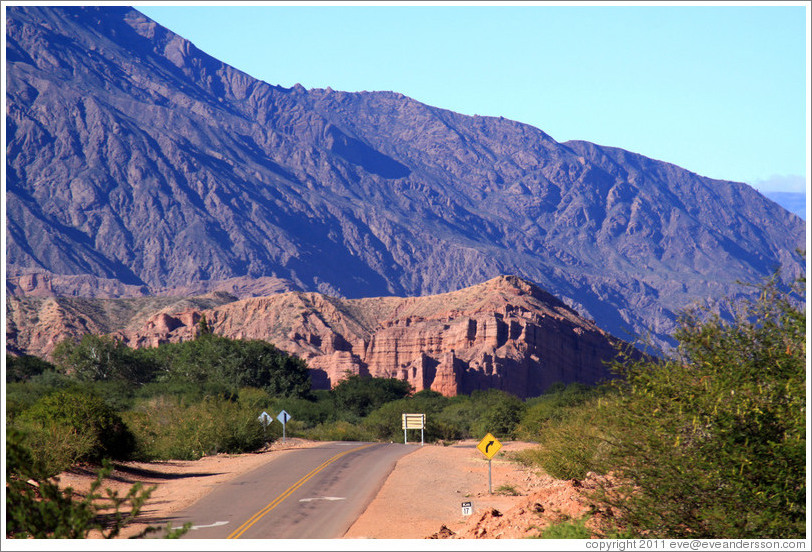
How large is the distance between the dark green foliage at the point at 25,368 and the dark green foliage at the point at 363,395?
25229 mm

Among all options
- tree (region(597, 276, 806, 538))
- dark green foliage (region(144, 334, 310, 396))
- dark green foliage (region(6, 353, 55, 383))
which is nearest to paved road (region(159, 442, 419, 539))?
tree (region(597, 276, 806, 538))

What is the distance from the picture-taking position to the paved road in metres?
20.7

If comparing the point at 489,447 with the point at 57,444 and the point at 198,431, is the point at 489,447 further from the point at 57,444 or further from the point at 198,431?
the point at 198,431

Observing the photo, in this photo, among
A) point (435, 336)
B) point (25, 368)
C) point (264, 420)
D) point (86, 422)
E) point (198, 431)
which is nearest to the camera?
point (86, 422)

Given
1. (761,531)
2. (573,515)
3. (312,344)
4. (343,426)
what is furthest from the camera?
(312,344)

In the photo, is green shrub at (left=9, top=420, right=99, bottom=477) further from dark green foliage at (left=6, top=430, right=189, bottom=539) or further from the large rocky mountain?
the large rocky mountain

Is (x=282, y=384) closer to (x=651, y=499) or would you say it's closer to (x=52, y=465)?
(x=52, y=465)

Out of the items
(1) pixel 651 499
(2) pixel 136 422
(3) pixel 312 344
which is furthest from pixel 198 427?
(3) pixel 312 344

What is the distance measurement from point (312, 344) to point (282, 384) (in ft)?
147

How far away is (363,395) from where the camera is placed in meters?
86.4

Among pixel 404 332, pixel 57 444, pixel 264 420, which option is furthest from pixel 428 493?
pixel 404 332

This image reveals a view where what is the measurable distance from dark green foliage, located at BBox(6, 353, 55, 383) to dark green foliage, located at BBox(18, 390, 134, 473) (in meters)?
46.0

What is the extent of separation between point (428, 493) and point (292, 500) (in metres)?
4.64

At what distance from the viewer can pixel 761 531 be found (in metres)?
13.2
